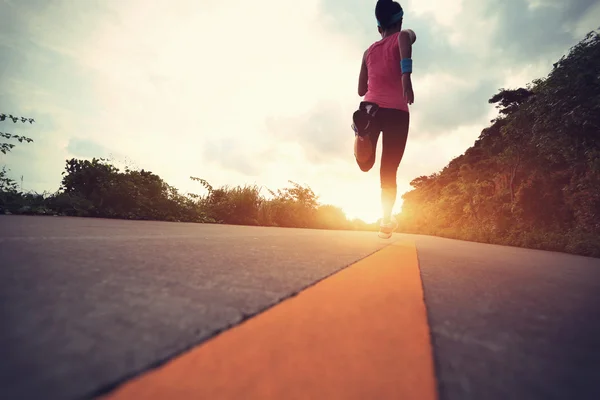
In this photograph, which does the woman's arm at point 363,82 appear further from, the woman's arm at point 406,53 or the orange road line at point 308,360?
the orange road line at point 308,360

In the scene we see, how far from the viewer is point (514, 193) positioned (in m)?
15.5

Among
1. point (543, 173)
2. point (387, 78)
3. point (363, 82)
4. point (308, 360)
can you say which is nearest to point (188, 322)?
point (308, 360)

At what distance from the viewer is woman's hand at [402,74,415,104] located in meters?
3.36

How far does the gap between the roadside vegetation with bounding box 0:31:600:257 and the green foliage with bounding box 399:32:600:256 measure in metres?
0.03

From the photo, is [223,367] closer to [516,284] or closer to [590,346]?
[590,346]

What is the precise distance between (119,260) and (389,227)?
3.58 metres

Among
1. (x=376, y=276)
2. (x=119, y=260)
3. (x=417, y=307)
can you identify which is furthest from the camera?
(x=376, y=276)

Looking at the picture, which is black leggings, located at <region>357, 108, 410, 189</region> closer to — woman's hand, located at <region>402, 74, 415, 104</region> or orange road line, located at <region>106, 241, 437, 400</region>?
woman's hand, located at <region>402, 74, 415, 104</region>

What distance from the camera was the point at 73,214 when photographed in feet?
16.9

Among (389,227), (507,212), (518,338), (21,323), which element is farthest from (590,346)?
(507,212)

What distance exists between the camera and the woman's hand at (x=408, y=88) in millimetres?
3362

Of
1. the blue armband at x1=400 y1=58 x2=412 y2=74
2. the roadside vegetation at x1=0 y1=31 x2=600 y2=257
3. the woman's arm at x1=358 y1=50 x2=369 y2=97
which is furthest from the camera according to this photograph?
the roadside vegetation at x1=0 y1=31 x2=600 y2=257

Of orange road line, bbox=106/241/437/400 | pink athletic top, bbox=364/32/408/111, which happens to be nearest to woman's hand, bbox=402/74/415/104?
pink athletic top, bbox=364/32/408/111

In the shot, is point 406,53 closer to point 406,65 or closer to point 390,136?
point 406,65
